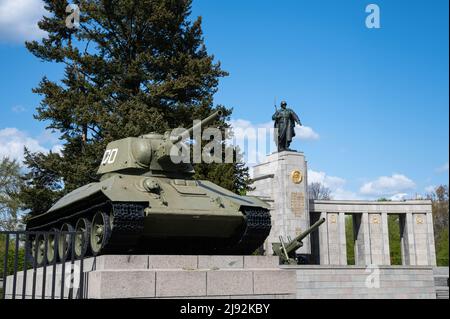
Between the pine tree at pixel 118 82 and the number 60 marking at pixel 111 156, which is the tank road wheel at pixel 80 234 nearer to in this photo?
the number 60 marking at pixel 111 156

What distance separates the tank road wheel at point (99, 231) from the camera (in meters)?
11.7

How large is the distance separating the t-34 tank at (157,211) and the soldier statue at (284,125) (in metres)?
14.8

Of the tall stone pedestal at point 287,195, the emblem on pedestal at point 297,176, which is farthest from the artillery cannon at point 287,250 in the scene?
the emblem on pedestal at point 297,176

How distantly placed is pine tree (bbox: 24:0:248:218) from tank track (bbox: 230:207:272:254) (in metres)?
11.8

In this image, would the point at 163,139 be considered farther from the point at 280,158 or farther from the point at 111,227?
the point at 280,158

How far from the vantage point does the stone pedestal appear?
1057 cm

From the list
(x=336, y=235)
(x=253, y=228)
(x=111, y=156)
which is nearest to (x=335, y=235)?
(x=336, y=235)

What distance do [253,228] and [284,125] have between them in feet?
54.3

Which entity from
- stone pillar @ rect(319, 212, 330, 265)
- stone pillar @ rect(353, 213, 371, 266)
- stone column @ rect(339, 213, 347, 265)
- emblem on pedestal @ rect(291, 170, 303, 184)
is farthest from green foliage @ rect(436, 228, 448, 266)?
emblem on pedestal @ rect(291, 170, 303, 184)

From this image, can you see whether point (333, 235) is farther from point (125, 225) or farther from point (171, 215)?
point (125, 225)

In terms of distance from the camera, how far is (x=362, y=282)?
805 inches

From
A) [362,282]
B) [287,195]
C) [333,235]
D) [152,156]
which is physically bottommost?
[362,282]
